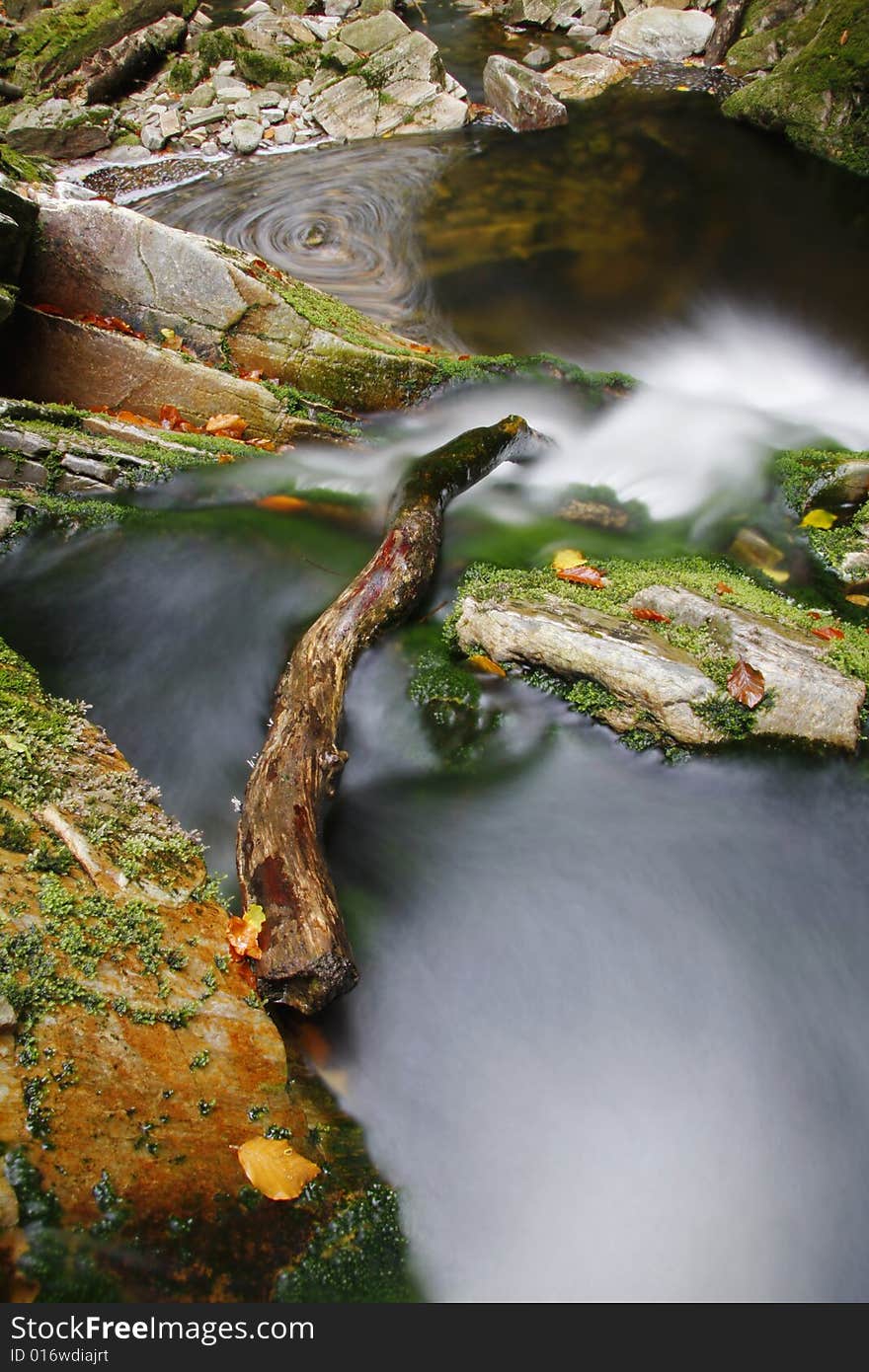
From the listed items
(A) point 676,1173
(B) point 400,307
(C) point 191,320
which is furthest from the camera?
(B) point 400,307

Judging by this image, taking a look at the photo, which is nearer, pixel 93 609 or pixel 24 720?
pixel 24 720

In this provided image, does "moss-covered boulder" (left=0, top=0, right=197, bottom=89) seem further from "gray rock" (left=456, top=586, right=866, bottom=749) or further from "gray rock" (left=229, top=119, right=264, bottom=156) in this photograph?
"gray rock" (left=456, top=586, right=866, bottom=749)

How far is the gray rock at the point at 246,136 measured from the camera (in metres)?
14.4

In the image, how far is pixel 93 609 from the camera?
532cm

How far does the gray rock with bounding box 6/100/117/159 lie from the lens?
14.3 metres

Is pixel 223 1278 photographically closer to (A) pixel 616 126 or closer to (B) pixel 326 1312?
(B) pixel 326 1312

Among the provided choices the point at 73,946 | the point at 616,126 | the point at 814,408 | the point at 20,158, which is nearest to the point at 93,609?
the point at 73,946

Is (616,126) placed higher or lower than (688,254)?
higher

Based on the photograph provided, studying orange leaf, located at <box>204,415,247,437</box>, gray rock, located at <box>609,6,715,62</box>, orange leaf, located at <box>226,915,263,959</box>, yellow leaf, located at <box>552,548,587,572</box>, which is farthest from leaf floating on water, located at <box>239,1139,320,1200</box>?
gray rock, located at <box>609,6,715,62</box>

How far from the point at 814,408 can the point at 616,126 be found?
10209mm

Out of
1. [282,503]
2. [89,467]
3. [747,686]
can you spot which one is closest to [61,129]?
[89,467]

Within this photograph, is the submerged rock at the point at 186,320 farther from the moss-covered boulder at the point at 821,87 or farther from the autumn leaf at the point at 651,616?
the moss-covered boulder at the point at 821,87

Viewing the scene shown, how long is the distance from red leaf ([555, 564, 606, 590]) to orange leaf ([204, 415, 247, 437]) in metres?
3.53

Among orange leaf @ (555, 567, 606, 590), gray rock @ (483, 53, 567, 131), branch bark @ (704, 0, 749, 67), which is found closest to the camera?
orange leaf @ (555, 567, 606, 590)
